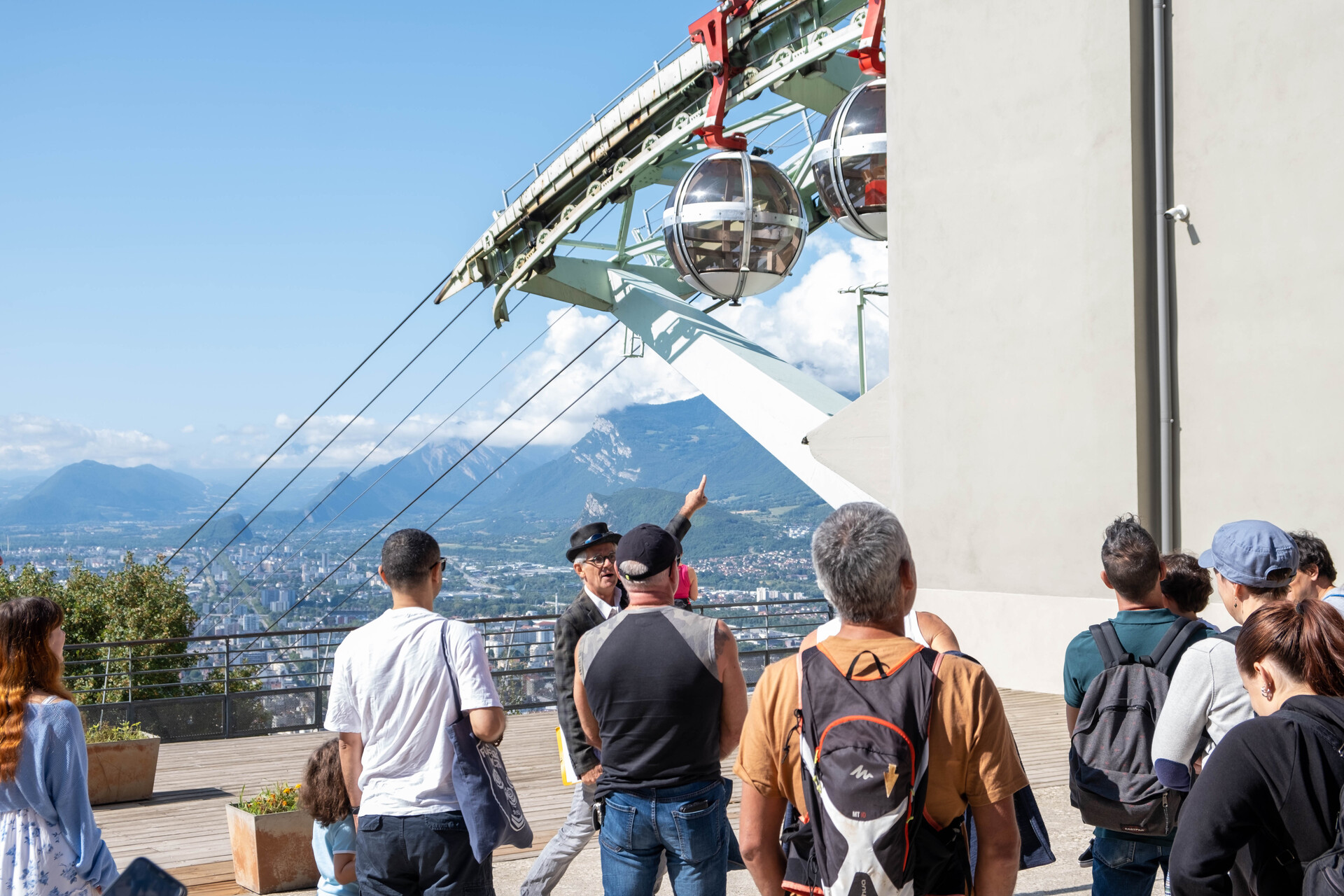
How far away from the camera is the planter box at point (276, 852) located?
6.24 metres

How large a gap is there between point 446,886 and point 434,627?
2.76ft

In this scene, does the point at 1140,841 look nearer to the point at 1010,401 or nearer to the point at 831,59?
the point at 1010,401

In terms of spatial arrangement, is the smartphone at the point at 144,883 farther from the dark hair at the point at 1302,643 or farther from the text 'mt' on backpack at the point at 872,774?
the dark hair at the point at 1302,643

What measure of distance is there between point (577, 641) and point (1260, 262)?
315 inches

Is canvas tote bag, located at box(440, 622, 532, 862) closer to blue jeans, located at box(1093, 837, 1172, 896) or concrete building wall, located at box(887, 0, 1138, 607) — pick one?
blue jeans, located at box(1093, 837, 1172, 896)

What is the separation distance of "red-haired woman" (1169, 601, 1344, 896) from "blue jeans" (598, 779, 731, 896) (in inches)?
68.8

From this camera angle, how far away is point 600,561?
520 centimetres

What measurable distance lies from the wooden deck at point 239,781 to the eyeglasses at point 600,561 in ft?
8.74

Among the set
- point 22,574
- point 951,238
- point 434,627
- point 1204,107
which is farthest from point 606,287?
point 22,574

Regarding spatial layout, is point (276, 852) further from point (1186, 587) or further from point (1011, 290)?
point (1011, 290)

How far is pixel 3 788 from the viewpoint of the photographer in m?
3.48

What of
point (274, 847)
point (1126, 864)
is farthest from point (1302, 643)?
point (274, 847)

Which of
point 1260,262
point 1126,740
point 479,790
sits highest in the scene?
point 1260,262

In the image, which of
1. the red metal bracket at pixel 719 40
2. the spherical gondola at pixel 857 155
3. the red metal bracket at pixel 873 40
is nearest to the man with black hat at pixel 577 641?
the spherical gondola at pixel 857 155
